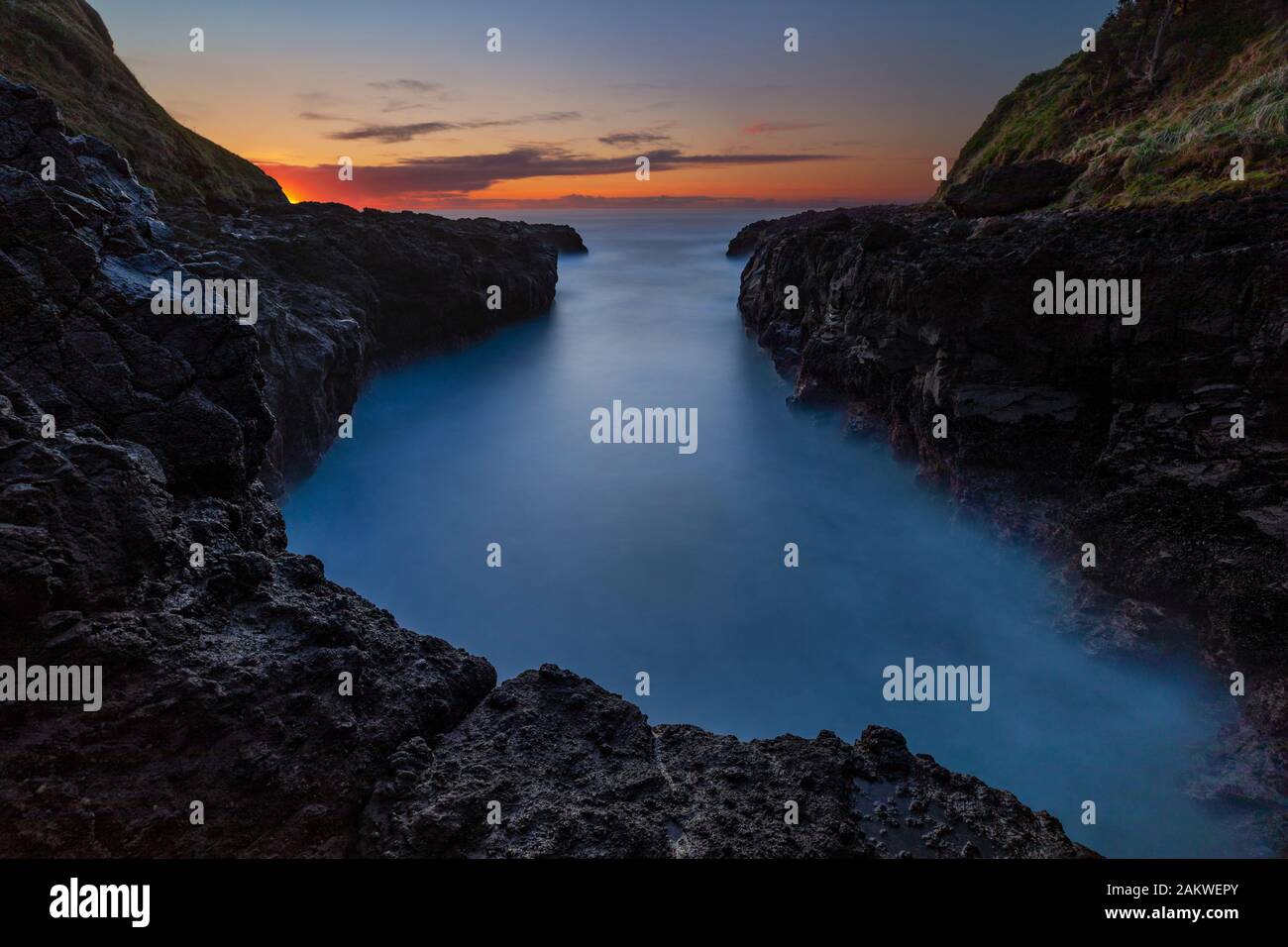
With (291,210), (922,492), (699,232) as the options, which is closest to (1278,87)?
(922,492)

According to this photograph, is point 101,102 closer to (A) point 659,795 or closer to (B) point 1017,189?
(B) point 1017,189

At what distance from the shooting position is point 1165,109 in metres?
30.9

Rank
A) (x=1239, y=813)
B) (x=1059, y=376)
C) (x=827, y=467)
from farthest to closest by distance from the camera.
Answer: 1. (x=827, y=467)
2. (x=1059, y=376)
3. (x=1239, y=813)

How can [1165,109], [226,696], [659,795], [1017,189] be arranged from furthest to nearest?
[1165,109]
[1017,189]
[659,795]
[226,696]

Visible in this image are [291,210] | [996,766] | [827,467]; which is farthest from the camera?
[291,210]

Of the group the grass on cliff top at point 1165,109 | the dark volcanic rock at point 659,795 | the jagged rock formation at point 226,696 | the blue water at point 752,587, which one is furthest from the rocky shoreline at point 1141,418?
the jagged rock formation at point 226,696

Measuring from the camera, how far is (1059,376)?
1844 centimetres

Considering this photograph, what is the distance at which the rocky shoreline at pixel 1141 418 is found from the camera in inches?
528

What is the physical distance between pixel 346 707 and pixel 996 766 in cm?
1351

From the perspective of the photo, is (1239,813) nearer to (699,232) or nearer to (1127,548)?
(1127,548)

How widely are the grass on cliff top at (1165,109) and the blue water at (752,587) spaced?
44.0 feet

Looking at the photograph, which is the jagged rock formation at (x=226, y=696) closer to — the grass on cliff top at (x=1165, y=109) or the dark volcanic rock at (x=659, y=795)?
the dark volcanic rock at (x=659, y=795)

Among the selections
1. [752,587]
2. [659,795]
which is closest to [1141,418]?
[752,587]

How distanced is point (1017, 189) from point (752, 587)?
76.0 feet
